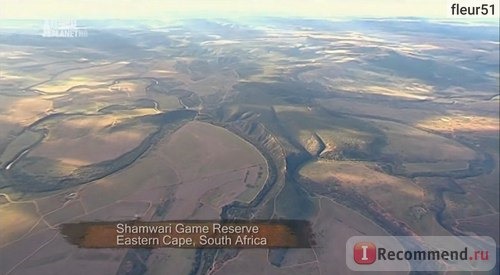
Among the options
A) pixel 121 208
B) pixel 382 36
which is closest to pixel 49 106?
pixel 121 208

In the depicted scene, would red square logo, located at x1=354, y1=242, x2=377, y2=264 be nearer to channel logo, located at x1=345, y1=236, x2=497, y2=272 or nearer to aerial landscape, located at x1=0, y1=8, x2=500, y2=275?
channel logo, located at x1=345, y1=236, x2=497, y2=272
